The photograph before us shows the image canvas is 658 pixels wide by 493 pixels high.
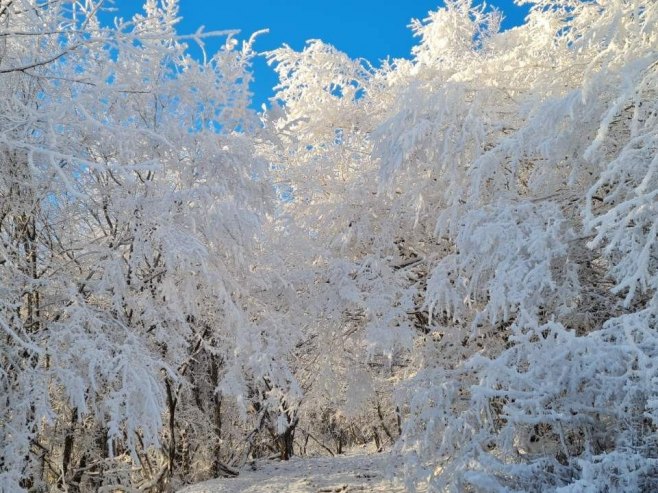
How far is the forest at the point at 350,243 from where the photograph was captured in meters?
4.12

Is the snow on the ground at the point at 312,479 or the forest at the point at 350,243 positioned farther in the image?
the snow on the ground at the point at 312,479

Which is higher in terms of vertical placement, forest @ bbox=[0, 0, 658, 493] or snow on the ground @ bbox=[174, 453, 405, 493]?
forest @ bbox=[0, 0, 658, 493]

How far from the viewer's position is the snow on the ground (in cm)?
812

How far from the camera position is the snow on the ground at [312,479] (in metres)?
8.12

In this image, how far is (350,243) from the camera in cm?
821

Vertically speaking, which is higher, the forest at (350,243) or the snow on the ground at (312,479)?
the forest at (350,243)

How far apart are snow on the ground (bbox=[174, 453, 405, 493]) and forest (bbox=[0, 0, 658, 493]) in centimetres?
86

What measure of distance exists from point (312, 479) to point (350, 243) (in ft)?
12.8

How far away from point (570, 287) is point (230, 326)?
3.67m

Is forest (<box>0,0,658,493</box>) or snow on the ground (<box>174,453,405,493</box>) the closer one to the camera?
forest (<box>0,0,658,493</box>)

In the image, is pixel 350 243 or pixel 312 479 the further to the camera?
pixel 312 479

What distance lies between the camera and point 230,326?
21.5 ft

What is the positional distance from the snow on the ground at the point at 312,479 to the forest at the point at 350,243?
2.82 ft

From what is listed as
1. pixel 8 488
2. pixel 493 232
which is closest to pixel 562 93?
pixel 493 232
